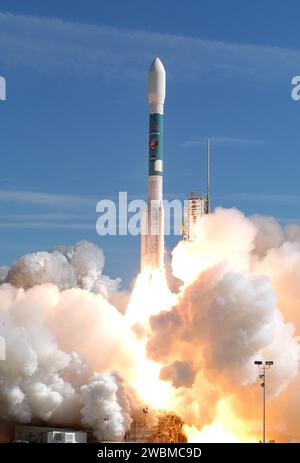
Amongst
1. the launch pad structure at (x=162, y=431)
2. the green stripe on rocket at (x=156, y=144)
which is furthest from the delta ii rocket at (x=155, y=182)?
the launch pad structure at (x=162, y=431)

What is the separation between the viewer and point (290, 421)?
58344mm

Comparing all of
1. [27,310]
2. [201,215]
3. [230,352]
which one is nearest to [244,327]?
[230,352]

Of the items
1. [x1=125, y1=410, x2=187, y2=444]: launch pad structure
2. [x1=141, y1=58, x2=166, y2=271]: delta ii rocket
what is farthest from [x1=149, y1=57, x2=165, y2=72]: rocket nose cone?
[x1=125, y1=410, x2=187, y2=444]: launch pad structure

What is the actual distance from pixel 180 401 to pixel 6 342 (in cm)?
Answer: 1071

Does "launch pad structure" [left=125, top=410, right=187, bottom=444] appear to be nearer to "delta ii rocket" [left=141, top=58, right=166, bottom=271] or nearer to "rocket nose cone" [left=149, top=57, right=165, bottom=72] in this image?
"delta ii rocket" [left=141, top=58, right=166, bottom=271]

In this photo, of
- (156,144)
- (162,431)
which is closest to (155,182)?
(156,144)

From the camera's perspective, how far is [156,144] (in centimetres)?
6369

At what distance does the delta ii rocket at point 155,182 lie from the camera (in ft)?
208

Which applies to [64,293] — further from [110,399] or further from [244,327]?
[244,327]

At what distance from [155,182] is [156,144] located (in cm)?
232

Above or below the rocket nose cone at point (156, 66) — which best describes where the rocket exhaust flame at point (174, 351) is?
below

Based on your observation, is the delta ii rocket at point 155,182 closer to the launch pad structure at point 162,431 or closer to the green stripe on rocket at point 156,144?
the green stripe on rocket at point 156,144

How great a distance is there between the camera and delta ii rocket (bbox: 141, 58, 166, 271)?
2499 inches

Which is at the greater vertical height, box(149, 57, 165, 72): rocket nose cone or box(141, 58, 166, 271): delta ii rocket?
box(149, 57, 165, 72): rocket nose cone
